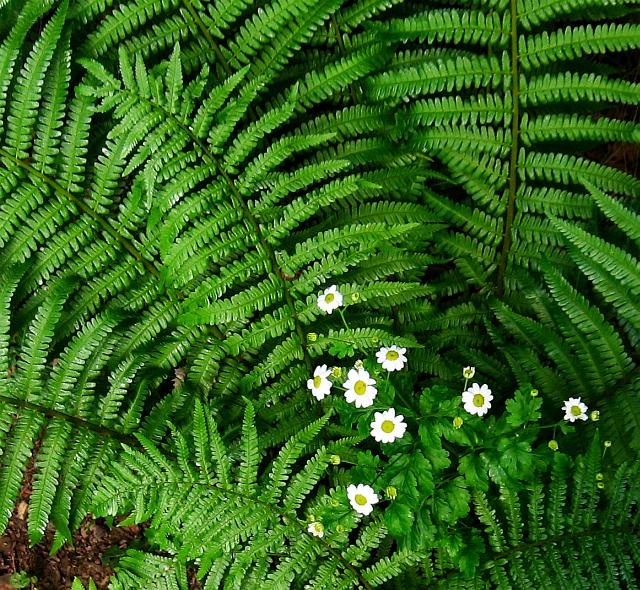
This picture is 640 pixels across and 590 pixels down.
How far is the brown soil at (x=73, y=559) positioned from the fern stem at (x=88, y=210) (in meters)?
1.45

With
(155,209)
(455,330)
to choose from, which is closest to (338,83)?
(155,209)

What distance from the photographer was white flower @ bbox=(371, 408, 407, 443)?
1929 mm

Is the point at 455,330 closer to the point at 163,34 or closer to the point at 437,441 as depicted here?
the point at 437,441

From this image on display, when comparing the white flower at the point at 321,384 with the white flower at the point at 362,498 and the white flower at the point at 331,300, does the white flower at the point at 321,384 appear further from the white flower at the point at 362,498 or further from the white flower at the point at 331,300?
the white flower at the point at 362,498

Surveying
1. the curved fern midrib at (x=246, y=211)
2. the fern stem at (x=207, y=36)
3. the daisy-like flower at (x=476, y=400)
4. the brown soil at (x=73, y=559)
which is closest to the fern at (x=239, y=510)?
the curved fern midrib at (x=246, y=211)

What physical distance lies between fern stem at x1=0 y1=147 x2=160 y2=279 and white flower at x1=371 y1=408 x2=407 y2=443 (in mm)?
1081

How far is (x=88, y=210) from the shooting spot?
2.36m

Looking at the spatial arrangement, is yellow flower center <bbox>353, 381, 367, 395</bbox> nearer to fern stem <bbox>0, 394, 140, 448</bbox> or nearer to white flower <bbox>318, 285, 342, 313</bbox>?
white flower <bbox>318, 285, 342, 313</bbox>

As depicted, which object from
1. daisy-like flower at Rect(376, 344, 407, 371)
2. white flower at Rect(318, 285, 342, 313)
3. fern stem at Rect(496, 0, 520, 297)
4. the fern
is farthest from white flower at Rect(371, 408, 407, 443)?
fern stem at Rect(496, 0, 520, 297)

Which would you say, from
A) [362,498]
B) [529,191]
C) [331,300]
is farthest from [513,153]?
[362,498]

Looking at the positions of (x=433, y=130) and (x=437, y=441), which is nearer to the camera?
(x=437, y=441)

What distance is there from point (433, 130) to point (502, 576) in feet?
5.45

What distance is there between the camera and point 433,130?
94.7 inches

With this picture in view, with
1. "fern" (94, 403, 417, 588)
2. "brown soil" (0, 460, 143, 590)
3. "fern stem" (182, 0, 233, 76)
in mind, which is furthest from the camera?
"brown soil" (0, 460, 143, 590)
